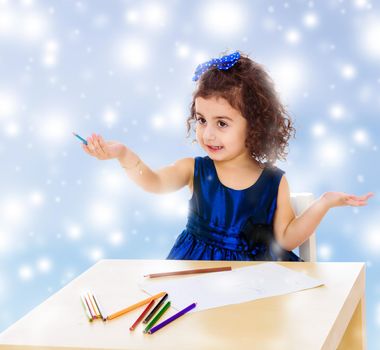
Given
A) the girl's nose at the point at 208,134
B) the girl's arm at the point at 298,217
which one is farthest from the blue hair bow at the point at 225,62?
the girl's arm at the point at 298,217

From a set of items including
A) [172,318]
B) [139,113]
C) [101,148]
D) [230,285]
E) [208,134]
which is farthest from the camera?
[139,113]

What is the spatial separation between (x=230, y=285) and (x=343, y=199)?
1.41 feet

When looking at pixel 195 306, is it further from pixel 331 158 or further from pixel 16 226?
pixel 16 226

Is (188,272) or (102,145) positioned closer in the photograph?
(188,272)

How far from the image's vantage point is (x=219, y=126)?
1.47 meters

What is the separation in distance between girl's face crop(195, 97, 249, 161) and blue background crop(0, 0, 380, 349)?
1.60 ft

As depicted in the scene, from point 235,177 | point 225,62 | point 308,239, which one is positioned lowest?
point 308,239

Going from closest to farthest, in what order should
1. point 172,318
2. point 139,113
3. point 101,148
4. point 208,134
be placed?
point 172,318, point 101,148, point 208,134, point 139,113

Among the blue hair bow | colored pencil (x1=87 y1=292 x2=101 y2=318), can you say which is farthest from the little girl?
colored pencil (x1=87 y1=292 x2=101 y2=318)

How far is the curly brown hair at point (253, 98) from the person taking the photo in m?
1.48

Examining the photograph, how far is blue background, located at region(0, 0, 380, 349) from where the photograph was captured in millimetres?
2004

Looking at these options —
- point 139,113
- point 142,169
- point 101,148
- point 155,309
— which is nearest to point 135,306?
point 155,309

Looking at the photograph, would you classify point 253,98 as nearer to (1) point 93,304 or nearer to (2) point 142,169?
(2) point 142,169

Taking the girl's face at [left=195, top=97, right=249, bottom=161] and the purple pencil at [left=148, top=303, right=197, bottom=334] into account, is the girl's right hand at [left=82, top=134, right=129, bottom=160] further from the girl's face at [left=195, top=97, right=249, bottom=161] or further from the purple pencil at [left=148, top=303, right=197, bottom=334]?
the purple pencil at [left=148, top=303, right=197, bottom=334]
